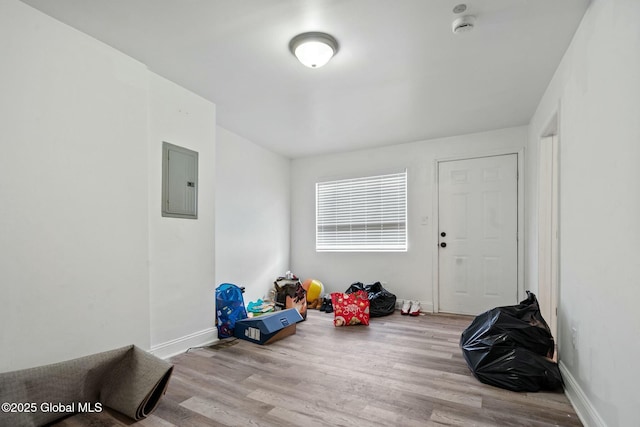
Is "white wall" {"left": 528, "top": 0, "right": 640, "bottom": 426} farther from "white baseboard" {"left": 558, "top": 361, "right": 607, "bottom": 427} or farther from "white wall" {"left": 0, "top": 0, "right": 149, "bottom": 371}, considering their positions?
"white wall" {"left": 0, "top": 0, "right": 149, "bottom": 371}

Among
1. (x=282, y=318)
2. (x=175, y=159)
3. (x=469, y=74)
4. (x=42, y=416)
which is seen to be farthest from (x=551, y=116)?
(x=42, y=416)

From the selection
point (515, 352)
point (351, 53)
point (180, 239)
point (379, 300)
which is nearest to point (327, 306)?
point (379, 300)

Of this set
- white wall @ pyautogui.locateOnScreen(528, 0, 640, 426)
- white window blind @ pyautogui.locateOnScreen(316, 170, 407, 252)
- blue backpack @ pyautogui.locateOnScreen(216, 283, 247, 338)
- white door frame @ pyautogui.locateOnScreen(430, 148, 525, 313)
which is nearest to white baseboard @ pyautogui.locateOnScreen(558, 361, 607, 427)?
white wall @ pyautogui.locateOnScreen(528, 0, 640, 426)

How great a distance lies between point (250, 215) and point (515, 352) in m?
3.32

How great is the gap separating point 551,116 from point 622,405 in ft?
7.14

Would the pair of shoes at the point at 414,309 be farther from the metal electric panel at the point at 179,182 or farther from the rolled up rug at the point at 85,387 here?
the rolled up rug at the point at 85,387

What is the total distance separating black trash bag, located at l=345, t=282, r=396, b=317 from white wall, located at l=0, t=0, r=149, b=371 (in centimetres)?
265

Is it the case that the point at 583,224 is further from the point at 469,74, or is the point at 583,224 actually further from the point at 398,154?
the point at 398,154

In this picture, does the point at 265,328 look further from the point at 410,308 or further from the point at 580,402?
the point at 580,402

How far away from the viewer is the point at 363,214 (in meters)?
4.93

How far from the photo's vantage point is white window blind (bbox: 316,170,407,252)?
4.68m

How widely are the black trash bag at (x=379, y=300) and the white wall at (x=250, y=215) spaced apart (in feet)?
4.46

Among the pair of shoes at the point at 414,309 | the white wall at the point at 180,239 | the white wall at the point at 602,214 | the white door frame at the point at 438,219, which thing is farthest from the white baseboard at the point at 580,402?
the white wall at the point at 180,239

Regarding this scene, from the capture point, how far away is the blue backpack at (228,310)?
3.27 meters
